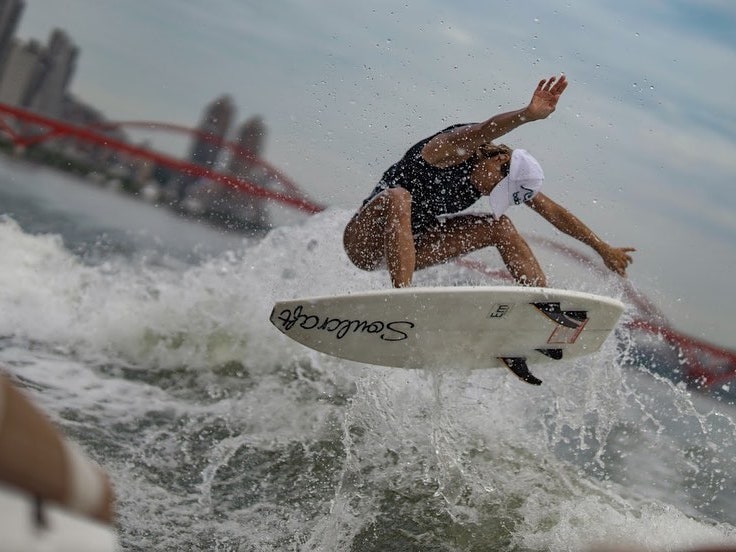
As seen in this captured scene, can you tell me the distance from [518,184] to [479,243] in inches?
18.5

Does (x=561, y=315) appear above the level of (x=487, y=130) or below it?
below

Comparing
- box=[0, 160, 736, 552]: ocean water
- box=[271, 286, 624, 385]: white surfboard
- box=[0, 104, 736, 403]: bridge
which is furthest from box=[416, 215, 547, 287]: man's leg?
box=[0, 104, 736, 403]: bridge

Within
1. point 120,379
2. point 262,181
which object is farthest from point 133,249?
point 120,379

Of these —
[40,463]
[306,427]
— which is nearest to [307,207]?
[306,427]

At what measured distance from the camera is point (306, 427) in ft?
17.0

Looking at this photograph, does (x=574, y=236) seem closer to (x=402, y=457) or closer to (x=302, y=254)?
(x=402, y=457)

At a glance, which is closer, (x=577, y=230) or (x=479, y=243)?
(x=577, y=230)

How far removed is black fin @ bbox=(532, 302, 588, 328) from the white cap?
1.91 feet

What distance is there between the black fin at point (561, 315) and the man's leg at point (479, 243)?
0.20 metres

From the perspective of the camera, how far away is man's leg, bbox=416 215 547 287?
194 inches

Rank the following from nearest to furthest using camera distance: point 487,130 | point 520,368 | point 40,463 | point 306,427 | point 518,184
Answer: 1. point 40,463
2. point 487,130
3. point 518,184
4. point 520,368
5. point 306,427

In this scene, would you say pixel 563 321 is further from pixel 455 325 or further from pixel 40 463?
pixel 40 463

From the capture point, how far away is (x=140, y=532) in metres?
3.58

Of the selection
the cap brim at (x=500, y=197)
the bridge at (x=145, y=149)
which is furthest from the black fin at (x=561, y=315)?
the bridge at (x=145, y=149)
